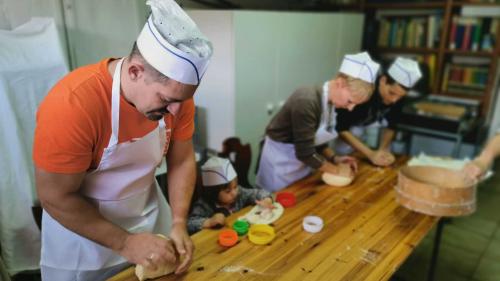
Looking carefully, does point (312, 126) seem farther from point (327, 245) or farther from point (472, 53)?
point (472, 53)

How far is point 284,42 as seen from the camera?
250 cm

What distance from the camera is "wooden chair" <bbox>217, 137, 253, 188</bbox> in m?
1.90

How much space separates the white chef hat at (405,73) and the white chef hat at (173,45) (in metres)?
1.45

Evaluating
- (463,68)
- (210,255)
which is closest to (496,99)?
(463,68)

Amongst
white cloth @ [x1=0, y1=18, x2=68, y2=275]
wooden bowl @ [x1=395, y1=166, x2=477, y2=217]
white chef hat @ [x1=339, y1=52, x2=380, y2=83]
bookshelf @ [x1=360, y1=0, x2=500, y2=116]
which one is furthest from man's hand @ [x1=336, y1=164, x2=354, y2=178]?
bookshelf @ [x1=360, y1=0, x2=500, y2=116]

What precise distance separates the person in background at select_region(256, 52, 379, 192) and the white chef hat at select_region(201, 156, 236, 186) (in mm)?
339

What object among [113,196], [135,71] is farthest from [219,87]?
[135,71]

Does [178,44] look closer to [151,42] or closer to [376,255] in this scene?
[151,42]

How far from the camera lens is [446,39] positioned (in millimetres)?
3318

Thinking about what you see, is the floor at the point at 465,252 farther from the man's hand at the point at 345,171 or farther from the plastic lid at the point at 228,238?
the plastic lid at the point at 228,238

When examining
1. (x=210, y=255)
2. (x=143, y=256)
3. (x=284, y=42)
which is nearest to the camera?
(x=143, y=256)

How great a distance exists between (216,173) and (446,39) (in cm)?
280

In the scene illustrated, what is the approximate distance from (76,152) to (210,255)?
52 cm

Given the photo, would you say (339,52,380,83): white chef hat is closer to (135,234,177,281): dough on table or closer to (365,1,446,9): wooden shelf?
(135,234,177,281): dough on table
